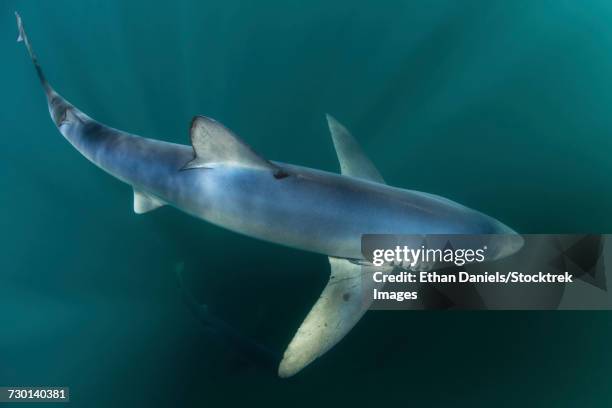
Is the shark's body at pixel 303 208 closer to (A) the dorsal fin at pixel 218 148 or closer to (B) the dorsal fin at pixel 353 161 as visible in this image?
(A) the dorsal fin at pixel 218 148

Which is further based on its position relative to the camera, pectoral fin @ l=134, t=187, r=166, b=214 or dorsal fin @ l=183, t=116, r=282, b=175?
pectoral fin @ l=134, t=187, r=166, b=214

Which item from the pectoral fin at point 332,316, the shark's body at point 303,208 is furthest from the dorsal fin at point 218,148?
the pectoral fin at point 332,316

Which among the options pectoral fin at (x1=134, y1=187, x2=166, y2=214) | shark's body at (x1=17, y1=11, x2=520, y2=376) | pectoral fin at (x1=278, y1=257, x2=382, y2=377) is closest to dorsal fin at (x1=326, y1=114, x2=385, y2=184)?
shark's body at (x1=17, y1=11, x2=520, y2=376)

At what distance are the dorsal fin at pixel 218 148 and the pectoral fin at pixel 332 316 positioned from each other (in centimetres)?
85

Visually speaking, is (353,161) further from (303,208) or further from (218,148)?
(218,148)

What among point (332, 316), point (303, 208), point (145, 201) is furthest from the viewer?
point (145, 201)

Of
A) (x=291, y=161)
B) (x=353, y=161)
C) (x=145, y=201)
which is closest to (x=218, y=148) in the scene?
(x=145, y=201)

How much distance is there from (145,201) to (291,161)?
5.47 feet

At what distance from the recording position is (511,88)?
4176 millimetres

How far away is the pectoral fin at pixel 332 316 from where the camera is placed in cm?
208

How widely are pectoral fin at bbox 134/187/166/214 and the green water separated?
0.97m

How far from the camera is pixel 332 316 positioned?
2.25 metres

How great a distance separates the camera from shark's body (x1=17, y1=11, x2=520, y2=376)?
2.04 metres

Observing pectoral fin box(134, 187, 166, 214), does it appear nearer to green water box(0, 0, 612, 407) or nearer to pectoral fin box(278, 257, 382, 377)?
green water box(0, 0, 612, 407)
